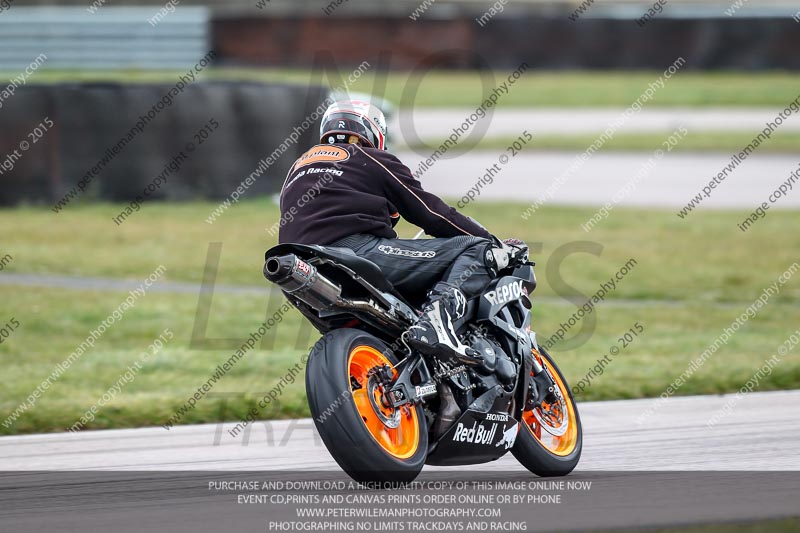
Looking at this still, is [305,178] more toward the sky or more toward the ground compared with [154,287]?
more toward the sky

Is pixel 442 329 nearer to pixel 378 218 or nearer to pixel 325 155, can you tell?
pixel 378 218

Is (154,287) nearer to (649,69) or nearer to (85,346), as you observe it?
(85,346)

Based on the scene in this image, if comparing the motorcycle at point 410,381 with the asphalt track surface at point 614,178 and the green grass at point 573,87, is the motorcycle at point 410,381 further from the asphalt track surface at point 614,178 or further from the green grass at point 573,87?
the green grass at point 573,87

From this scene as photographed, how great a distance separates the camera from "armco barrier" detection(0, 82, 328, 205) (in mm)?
15805

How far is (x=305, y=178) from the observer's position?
19.3ft

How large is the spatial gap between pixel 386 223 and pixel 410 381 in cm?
81

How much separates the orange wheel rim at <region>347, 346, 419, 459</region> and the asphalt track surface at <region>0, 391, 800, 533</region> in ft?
0.74

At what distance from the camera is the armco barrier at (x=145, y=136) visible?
51.9ft

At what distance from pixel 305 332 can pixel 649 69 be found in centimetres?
2605

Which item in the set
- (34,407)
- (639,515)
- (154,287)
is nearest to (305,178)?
(639,515)

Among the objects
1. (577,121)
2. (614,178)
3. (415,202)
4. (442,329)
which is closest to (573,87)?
(577,121)

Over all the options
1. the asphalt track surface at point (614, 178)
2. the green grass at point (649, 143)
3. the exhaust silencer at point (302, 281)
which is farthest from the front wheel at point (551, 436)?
the green grass at point (649, 143)

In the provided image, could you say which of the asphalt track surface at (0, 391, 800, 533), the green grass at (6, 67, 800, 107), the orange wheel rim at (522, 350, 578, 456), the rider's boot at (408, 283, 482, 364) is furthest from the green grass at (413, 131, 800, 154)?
the rider's boot at (408, 283, 482, 364)

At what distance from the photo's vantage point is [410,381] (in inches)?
221
